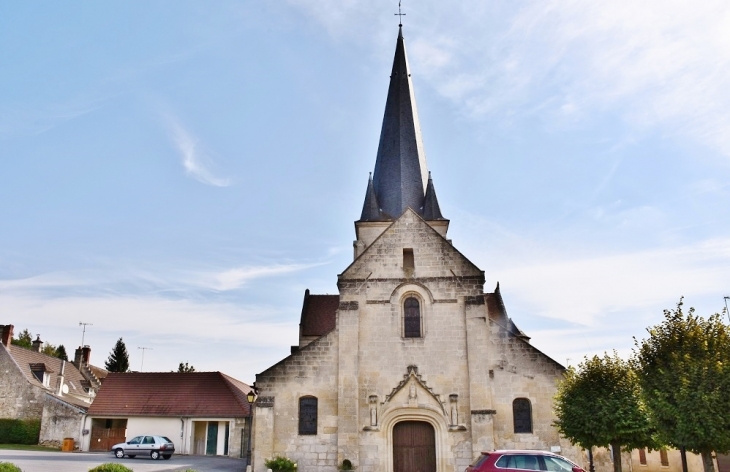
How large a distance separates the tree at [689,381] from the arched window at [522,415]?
8293mm

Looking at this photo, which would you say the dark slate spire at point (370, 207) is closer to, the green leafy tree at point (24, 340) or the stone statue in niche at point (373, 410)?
→ the stone statue in niche at point (373, 410)

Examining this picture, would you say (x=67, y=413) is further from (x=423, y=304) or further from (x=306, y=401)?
(x=423, y=304)

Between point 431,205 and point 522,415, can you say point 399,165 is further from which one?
point 522,415

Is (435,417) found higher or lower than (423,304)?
lower

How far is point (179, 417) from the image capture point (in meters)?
35.4

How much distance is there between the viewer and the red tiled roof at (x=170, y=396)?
35.7 m

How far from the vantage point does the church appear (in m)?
22.1

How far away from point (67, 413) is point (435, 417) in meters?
25.8

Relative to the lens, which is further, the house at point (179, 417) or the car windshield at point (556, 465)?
the house at point (179, 417)

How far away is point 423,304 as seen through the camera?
23984mm

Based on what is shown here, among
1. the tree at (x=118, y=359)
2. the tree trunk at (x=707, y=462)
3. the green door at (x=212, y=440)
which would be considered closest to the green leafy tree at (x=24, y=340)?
the tree at (x=118, y=359)

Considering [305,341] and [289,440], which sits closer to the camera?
[289,440]

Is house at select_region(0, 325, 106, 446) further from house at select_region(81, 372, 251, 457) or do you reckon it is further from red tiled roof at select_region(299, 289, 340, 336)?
red tiled roof at select_region(299, 289, 340, 336)

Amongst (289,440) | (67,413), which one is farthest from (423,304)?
(67,413)
